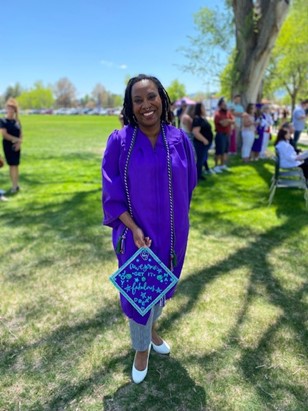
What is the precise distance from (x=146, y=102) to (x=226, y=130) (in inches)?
290

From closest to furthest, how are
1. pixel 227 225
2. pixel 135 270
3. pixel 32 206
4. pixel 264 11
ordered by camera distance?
pixel 135 270 < pixel 227 225 < pixel 32 206 < pixel 264 11

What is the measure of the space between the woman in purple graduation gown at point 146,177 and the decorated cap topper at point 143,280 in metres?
0.07

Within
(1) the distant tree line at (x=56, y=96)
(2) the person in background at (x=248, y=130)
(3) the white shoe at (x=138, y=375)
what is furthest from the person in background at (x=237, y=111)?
(1) the distant tree line at (x=56, y=96)

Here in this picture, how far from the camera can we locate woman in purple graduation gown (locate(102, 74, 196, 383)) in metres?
1.97

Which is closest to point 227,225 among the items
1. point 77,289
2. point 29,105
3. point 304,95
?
point 77,289

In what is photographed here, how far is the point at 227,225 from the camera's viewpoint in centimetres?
532

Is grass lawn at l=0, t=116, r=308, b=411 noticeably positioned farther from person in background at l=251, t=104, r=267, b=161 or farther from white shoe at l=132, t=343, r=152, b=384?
person in background at l=251, t=104, r=267, b=161

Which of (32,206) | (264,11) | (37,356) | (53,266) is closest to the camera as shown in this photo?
(37,356)

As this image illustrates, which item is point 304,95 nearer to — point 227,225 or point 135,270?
point 227,225

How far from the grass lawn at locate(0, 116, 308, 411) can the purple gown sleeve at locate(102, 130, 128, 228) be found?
1.24 metres

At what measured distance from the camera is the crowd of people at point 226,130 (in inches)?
303

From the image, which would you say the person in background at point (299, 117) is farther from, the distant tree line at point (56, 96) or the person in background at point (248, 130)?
the distant tree line at point (56, 96)

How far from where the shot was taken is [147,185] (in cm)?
196

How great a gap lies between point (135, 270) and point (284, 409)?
1301 millimetres
